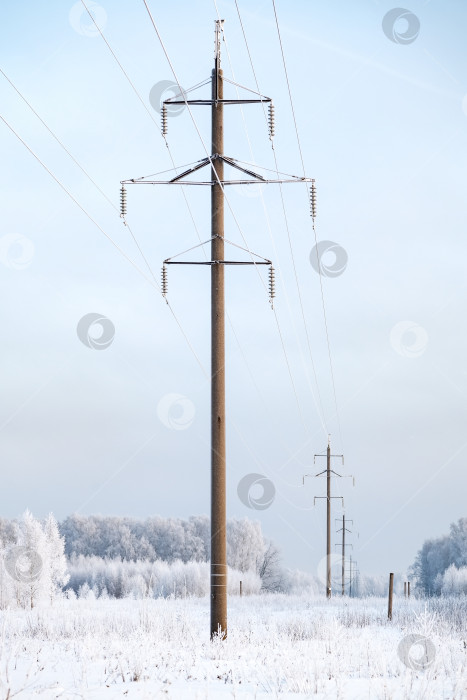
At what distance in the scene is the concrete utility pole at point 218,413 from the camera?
12953mm

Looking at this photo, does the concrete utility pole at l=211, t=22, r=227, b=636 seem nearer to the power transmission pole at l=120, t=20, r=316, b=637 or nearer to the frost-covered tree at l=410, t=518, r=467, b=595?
the power transmission pole at l=120, t=20, r=316, b=637

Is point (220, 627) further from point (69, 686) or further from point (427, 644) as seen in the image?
point (69, 686)

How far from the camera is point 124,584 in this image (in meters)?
76.2

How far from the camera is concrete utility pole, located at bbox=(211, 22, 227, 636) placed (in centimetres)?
1295

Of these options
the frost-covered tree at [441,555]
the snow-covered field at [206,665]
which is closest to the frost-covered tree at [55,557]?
Result: the frost-covered tree at [441,555]

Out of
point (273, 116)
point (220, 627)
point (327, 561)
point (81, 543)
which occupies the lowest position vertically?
point (81, 543)

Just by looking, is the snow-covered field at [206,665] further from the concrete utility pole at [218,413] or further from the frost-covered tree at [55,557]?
the frost-covered tree at [55,557]

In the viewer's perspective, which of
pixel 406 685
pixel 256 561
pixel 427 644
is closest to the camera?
pixel 406 685

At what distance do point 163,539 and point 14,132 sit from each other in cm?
10811

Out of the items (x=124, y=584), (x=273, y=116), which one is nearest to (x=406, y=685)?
(x=273, y=116)

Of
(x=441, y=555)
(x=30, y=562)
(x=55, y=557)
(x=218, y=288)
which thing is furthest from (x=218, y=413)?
(x=441, y=555)

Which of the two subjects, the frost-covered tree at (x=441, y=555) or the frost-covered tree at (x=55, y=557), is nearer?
the frost-covered tree at (x=55, y=557)

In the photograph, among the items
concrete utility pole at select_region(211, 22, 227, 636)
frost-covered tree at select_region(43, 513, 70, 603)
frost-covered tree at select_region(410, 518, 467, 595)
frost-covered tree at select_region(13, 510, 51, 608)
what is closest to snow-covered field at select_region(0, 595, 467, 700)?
concrete utility pole at select_region(211, 22, 227, 636)

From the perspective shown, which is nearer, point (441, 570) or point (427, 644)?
point (427, 644)
